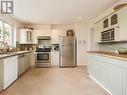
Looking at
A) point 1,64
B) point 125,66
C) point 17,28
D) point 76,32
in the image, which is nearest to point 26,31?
point 17,28

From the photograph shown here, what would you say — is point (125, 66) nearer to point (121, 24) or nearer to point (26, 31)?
point (121, 24)

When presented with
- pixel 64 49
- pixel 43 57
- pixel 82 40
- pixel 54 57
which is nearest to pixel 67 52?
pixel 64 49

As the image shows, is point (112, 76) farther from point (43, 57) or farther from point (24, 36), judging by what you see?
point (24, 36)

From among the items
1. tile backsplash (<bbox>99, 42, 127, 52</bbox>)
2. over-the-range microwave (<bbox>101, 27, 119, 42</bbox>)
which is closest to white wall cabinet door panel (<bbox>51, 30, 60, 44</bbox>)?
tile backsplash (<bbox>99, 42, 127, 52</bbox>)

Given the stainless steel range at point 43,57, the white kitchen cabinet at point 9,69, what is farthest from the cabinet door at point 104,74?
the stainless steel range at point 43,57

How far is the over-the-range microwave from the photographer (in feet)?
13.8

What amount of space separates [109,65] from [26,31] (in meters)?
5.45

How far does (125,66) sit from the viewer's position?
103 inches

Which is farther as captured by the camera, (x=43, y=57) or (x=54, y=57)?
(x=54, y=57)

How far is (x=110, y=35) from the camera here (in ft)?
15.2

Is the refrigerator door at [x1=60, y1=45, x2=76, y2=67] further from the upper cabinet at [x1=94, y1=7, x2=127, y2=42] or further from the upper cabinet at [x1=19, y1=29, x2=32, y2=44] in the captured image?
the upper cabinet at [x1=94, y1=7, x2=127, y2=42]

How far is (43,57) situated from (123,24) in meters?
5.11

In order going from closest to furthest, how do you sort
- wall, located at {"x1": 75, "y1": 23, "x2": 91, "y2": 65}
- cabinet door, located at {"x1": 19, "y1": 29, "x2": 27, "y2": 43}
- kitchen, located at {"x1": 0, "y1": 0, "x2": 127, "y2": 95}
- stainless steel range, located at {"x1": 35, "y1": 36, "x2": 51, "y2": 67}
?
kitchen, located at {"x1": 0, "y1": 0, "x2": 127, "y2": 95}, cabinet door, located at {"x1": 19, "y1": 29, "x2": 27, "y2": 43}, stainless steel range, located at {"x1": 35, "y1": 36, "x2": 51, "y2": 67}, wall, located at {"x1": 75, "y1": 23, "x2": 91, "y2": 65}

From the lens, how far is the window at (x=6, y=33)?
5.75 meters
